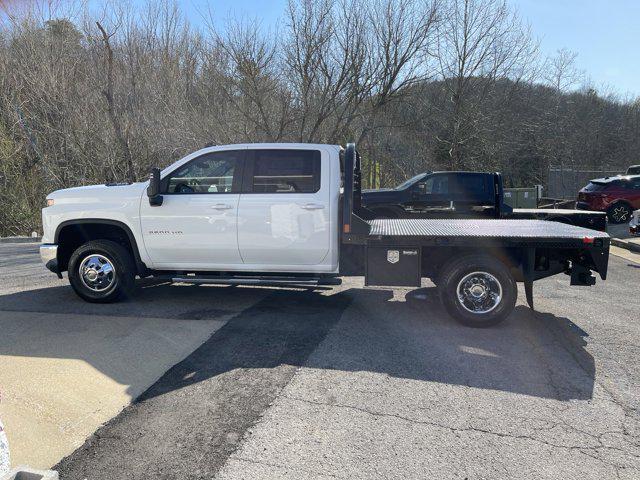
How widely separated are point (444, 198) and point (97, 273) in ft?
24.7

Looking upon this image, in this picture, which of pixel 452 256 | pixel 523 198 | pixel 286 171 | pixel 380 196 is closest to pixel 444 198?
pixel 380 196

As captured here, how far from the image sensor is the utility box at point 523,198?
1933cm

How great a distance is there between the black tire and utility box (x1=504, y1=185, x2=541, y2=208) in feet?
54.4

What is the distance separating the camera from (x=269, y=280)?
5695mm

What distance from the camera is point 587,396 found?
3.78 meters

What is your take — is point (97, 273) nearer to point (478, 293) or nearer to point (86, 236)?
point (86, 236)

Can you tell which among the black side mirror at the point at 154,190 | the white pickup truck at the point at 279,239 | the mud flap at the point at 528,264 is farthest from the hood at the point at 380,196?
the black side mirror at the point at 154,190

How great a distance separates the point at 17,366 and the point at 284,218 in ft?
9.70

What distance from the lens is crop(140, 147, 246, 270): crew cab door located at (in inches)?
227

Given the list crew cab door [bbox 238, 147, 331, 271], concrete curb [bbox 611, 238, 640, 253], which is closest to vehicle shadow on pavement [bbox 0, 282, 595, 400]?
crew cab door [bbox 238, 147, 331, 271]

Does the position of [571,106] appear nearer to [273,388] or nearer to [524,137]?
[524,137]

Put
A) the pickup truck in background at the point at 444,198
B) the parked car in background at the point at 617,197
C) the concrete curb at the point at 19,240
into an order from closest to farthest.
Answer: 1. the pickup truck in background at the point at 444,198
2. the concrete curb at the point at 19,240
3. the parked car in background at the point at 617,197

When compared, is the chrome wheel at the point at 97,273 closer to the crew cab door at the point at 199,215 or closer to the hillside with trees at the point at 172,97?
the crew cab door at the point at 199,215

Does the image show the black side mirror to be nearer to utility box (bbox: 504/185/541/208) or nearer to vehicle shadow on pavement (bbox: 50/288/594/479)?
vehicle shadow on pavement (bbox: 50/288/594/479)
